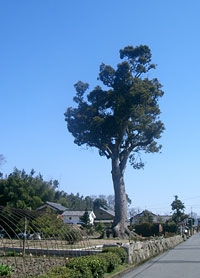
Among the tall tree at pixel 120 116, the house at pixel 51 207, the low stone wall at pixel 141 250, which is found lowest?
the low stone wall at pixel 141 250

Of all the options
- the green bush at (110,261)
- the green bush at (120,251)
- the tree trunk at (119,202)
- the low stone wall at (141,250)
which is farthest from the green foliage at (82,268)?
the tree trunk at (119,202)

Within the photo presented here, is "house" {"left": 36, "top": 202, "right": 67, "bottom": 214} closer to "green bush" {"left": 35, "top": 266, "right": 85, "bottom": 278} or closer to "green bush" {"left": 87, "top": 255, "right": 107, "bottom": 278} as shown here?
"green bush" {"left": 87, "top": 255, "right": 107, "bottom": 278}

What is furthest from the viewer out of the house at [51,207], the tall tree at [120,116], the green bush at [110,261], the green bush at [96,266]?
the house at [51,207]

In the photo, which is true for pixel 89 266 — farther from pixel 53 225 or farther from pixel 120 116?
pixel 120 116

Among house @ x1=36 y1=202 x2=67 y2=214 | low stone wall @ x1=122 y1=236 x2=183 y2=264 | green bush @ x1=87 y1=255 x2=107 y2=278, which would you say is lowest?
low stone wall @ x1=122 y1=236 x2=183 y2=264

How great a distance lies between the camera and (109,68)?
119 feet

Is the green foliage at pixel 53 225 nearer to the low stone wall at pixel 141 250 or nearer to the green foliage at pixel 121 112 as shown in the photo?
the low stone wall at pixel 141 250

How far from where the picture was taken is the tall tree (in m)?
35.1

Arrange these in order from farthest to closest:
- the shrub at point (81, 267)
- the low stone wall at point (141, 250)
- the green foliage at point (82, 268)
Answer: the low stone wall at point (141, 250)
the shrub at point (81, 267)
the green foliage at point (82, 268)

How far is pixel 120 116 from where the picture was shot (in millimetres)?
35344

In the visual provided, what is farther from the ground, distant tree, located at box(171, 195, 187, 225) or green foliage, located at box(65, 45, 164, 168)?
green foliage, located at box(65, 45, 164, 168)

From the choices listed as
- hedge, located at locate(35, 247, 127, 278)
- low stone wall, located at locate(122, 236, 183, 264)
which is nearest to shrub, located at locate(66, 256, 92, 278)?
hedge, located at locate(35, 247, 127, 278)

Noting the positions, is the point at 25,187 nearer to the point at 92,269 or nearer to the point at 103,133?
the point at 103,133

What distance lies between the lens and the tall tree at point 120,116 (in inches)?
1383
